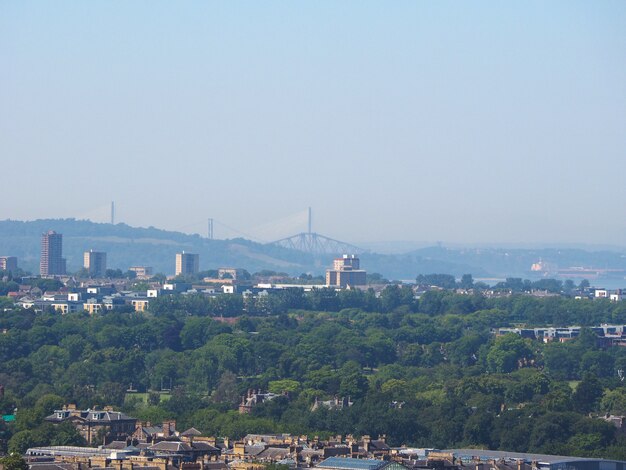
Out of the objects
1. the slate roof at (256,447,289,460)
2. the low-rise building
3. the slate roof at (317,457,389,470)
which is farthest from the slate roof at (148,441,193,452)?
the low-rise building

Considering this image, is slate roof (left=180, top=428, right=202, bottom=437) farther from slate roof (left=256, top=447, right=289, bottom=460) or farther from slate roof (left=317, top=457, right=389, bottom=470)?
slate roof (left=317, top=457, right=389, bottom=470)

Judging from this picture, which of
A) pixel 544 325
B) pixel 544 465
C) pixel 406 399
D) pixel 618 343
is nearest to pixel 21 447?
pixel 544 465

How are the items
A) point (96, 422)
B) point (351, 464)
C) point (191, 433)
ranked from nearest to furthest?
point (351, 464), point (191, 433), point (96, 422)

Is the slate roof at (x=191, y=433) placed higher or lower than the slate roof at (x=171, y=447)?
lower

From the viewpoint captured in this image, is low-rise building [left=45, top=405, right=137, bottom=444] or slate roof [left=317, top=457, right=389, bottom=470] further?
low-rise building [left=45, top=405, right=137, bottom=444]

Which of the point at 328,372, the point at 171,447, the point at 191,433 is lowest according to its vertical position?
the point at 191,433

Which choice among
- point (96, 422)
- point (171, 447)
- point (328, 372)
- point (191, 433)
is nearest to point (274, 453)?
point (171, 447)

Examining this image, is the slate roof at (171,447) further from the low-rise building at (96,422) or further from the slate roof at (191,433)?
the slate roof at (191,433)

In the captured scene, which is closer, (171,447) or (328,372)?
(171,447)

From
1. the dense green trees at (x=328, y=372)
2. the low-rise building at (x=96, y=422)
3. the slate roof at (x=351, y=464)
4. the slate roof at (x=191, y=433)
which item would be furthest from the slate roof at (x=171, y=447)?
the slate roof at (x=191, y=433)

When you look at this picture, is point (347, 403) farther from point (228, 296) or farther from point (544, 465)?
point (228, 296)

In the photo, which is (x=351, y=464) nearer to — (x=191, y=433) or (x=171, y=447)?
(x=171, y=447)
